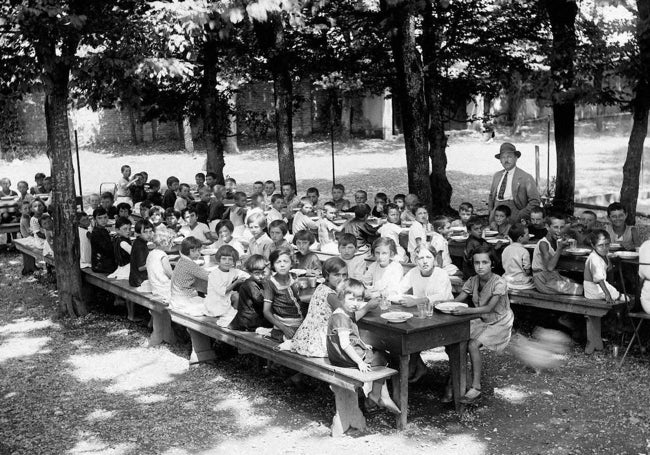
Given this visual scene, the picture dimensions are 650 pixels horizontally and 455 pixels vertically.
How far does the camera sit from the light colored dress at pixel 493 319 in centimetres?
834

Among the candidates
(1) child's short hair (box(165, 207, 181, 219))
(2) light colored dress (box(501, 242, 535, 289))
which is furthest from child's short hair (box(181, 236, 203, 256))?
(1) child's short hair (box(165, 207, 181, 219))

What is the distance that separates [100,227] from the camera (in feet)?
41.3

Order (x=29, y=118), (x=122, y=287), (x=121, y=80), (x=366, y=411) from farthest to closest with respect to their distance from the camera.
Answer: (x=29, y=118)
(x=121, y=80)
(x=122, y=287)
(x=366, y=411)

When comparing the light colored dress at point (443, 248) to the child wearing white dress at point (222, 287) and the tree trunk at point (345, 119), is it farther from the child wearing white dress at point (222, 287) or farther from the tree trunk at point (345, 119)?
the tree trunk at point (345, 119)

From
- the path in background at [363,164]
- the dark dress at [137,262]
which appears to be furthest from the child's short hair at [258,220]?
the path in background at [363,164]

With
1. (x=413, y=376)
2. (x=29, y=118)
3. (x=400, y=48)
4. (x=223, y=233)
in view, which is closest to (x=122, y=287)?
(x=223, y=233)

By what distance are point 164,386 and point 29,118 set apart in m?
25.3

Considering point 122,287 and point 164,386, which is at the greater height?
point 122,287

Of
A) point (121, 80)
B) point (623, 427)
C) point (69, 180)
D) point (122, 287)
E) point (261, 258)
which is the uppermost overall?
point (121, 80)

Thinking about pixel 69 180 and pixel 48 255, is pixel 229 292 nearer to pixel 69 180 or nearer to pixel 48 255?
pixel 69 180

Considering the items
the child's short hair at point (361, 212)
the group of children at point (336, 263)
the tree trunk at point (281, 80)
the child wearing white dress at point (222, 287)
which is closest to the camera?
the group of children at point (336, 263)

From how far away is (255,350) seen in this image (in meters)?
8.59

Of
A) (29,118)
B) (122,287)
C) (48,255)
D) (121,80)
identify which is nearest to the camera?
(122,287)

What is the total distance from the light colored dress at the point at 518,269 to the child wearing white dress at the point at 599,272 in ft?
2.73
